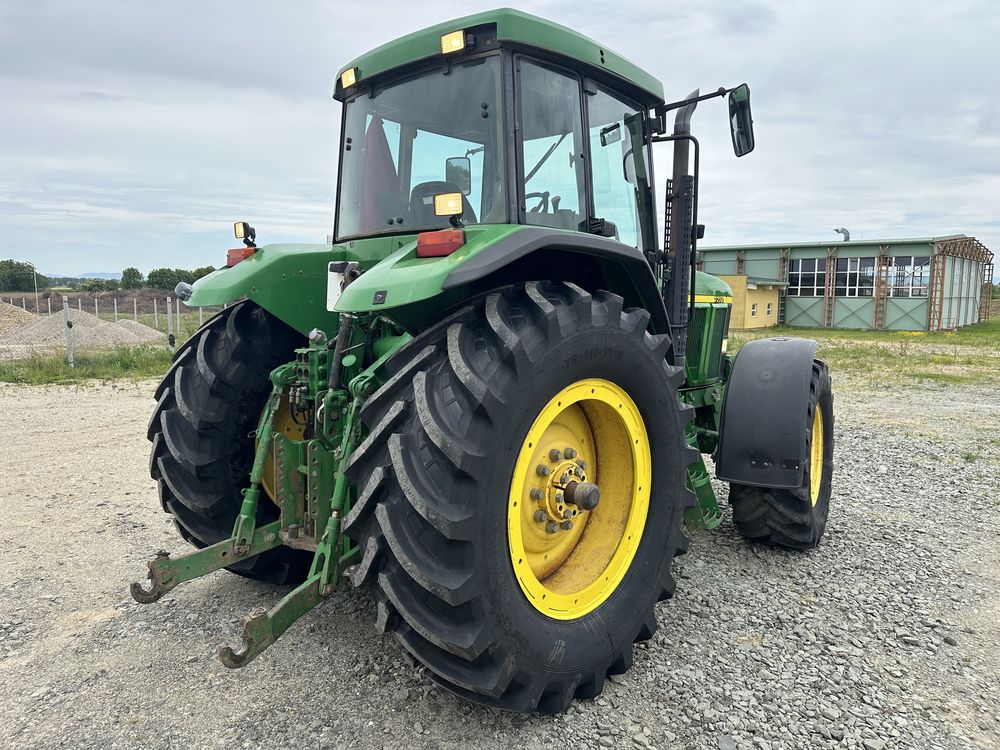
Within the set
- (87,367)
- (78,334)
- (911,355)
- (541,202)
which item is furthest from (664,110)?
(911,355)

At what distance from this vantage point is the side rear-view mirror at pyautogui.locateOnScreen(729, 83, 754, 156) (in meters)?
3.57

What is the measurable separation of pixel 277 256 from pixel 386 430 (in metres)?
1.45

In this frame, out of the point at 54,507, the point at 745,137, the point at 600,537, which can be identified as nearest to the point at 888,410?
the point at 745,137

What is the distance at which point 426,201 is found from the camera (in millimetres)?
3131

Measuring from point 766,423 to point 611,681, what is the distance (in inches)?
68.8

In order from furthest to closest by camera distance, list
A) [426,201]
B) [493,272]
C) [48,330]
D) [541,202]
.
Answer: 1. [48,330]
2. [426,201]
3. [541,202]
4. [493,272]

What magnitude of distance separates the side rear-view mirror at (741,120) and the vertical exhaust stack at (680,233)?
23 centimetres

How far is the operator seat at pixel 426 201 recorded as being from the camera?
3055 millimetres

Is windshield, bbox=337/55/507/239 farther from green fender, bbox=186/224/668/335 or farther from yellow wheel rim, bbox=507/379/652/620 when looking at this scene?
yellow wheel rim, bbox=507/379/652/620

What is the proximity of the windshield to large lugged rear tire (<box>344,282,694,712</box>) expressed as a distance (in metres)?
0.68

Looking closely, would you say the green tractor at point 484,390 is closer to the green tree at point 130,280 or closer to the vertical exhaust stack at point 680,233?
the vertical exhaust stack at point 680,233

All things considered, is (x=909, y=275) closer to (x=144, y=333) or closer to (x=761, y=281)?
(x=761, y=281)

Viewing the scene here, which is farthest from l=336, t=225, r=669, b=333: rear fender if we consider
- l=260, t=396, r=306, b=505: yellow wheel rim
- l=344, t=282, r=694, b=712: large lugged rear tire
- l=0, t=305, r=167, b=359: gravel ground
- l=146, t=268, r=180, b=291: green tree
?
l=146, t=268, r=180, b=291: green tree

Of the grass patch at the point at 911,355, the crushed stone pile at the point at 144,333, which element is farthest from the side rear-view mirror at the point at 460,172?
the crushed stone pile at the point at 144,333
